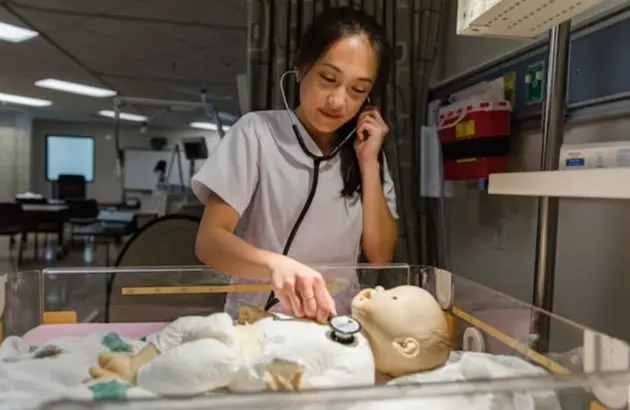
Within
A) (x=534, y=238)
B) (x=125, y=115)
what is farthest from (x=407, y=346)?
(x=125, y=115)

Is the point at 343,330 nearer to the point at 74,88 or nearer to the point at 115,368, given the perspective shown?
the point at 115,368

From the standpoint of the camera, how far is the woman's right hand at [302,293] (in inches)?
35.4

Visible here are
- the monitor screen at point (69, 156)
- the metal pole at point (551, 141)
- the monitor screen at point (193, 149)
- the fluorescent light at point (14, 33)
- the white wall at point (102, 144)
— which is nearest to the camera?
the metal pole at point (551, 141)

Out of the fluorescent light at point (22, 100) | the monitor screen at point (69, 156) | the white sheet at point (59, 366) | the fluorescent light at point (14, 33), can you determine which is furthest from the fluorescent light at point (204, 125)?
the white sheet at point (59, 366)

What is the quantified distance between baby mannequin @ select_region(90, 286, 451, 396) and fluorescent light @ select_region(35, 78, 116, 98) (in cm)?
621

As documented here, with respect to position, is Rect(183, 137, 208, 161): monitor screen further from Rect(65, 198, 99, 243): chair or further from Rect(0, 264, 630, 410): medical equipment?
Rect(0, 264, 630, 410): medical equipment

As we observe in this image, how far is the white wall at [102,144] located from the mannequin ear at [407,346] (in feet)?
34.0

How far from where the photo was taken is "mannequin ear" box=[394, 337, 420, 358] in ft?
2.80

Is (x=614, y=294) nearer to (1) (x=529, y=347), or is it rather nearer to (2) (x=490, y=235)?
(1) (x=529, y=347)

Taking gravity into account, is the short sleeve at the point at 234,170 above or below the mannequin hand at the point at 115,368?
above

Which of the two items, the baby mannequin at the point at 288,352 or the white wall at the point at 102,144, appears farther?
the white wall at the point at 102,144

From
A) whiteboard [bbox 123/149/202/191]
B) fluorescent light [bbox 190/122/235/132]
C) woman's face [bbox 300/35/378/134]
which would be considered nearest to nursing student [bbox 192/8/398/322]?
woman's face [bbox 300/35/378/134]

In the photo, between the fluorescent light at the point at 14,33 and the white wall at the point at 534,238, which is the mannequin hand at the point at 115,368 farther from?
the fluorescent light at the point at 14,33

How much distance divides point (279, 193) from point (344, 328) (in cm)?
45
